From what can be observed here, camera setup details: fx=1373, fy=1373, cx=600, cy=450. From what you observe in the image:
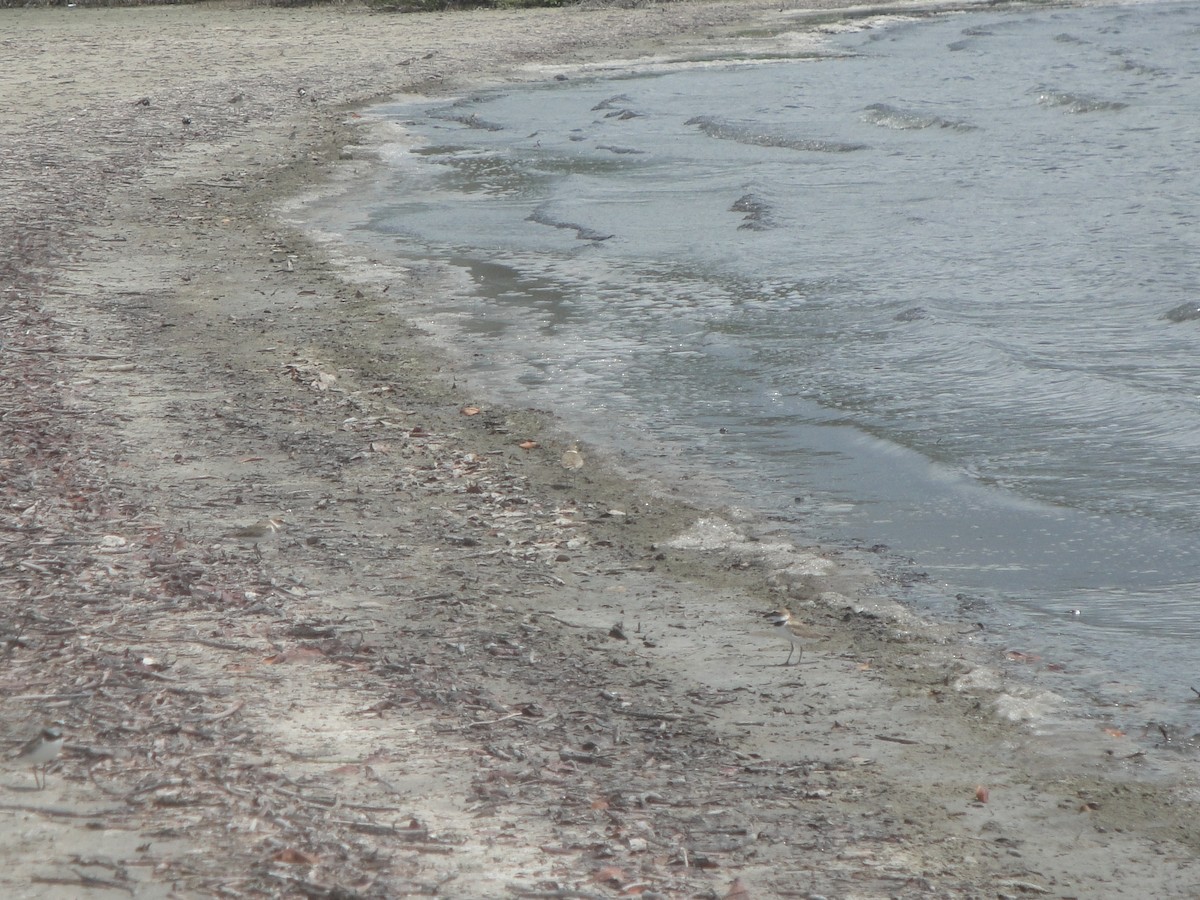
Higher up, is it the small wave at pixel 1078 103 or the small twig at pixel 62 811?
the small wave at pixel 1078 103

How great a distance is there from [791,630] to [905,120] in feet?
43.1

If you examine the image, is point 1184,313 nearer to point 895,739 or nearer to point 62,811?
point 895,739

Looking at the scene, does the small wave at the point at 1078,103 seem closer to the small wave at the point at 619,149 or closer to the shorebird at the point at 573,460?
the small wave at the point at 619,149

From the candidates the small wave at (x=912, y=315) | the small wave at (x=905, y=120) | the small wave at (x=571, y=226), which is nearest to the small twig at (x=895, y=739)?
the small wave at (x=912, y=315)

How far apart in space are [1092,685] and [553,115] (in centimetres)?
1513

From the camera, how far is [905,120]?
16656 mm

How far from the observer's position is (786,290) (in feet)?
31.7

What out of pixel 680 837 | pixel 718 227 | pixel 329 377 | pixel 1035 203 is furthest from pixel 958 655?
pixel 1035 203

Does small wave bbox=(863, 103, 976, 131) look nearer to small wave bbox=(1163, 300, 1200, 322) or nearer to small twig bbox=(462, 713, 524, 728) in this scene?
small wave bbox=(1163, 300, 1200, 322)

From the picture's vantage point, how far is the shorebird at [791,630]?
4.62 meters

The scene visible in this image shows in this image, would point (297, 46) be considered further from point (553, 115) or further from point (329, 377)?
point (329, 377)

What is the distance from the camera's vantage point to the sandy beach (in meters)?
3.18

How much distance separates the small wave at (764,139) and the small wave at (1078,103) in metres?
3.54

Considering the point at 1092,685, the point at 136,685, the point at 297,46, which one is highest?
the point at 297,46
